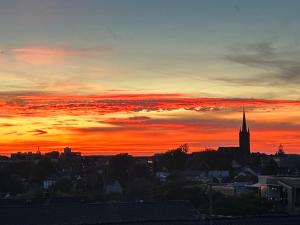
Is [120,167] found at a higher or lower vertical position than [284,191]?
lower

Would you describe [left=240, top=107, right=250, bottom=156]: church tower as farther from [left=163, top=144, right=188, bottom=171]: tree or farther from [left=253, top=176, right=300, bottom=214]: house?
[left=253, top=176, right=300, bottom=214]: house

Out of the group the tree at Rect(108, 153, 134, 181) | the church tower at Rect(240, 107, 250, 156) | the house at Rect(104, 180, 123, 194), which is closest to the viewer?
the house at Rect(104, 180, 123, 194)

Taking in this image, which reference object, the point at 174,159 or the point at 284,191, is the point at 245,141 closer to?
the point at 174,159

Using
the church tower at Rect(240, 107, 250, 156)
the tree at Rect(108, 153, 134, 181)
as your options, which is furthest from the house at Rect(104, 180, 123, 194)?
the church tower at Rect(240, 107, 250, 156)

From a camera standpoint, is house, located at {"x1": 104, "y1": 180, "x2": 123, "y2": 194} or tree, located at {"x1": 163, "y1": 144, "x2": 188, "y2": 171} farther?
tree, located at {"x1": 163, "y1": 144, "x2": 188, "y2": 171}

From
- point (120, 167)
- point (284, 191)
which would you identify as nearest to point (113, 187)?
point (120, 167)

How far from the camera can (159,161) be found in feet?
457

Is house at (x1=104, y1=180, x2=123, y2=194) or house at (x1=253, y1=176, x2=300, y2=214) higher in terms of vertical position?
house at (x1=253, y1=176, x2=300, y2=214)

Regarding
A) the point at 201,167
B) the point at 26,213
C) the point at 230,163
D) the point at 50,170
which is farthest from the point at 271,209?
the point at 230,163

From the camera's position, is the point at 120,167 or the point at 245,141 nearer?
the point at 120,167

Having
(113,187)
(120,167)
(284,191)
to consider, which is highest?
(284,191)

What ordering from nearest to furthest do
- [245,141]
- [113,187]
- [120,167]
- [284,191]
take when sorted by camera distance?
[284,191]
[113,187]
[120,167]
[245,141]

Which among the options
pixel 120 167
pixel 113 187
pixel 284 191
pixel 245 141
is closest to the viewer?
pixel 284 191

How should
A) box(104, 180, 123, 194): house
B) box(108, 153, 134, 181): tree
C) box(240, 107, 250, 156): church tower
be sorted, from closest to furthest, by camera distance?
box(104, 180, 123, 194): house → box(108, 153, 134, 181): tree → box(240, 107, 250, 156): church tower
